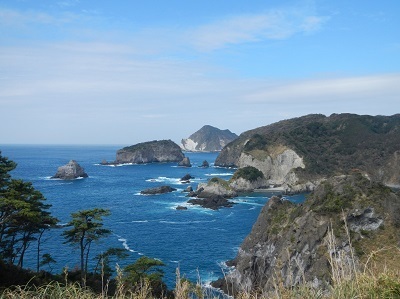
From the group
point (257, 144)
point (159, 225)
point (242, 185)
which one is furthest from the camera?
point (257, 144)

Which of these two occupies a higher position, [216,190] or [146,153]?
[146,153]

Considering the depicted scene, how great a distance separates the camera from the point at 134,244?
52.4m

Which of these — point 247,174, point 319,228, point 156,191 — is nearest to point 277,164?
point 247,174

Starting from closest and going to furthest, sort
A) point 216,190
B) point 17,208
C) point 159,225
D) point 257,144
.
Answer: point 17,208, point 159,225, point 216,190, point 257,144

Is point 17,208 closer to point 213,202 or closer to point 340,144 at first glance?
point 213,202

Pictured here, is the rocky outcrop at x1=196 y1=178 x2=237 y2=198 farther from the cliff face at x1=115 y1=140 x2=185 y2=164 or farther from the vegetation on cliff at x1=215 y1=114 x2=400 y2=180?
the cliff face at x1=115 y1=140 x2=185 y2=164

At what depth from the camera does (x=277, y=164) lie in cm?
12319

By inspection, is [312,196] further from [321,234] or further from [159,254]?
[159,254]

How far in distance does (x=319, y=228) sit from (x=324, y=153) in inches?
4056

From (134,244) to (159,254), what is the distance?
6.11 meters

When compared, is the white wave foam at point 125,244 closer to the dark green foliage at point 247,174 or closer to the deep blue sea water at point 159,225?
the deep blue sea water at point 159,225

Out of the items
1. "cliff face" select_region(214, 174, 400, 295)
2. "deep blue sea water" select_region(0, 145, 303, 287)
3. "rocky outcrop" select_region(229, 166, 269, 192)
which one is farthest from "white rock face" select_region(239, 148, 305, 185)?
"cliff face" select_region(214, 174, 400, 295)

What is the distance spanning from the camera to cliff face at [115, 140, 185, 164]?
18662 centimetres

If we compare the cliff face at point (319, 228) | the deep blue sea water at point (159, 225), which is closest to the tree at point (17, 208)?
the deep blue sea water at point (159, 225)
